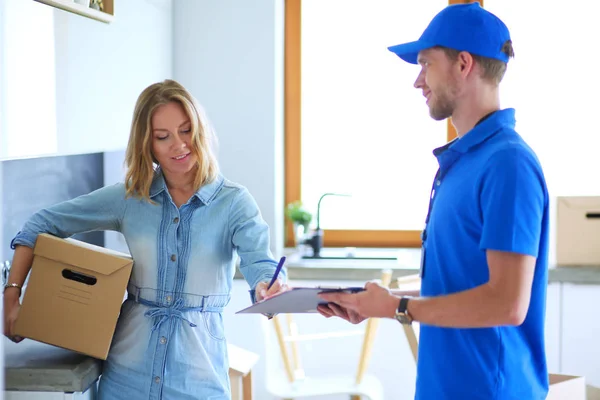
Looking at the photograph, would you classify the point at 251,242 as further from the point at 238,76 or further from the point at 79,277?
the point at 238,76

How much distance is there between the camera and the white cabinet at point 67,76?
1990 mm

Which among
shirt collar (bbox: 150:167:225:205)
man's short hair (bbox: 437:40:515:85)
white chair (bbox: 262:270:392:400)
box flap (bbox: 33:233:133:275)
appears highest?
man's short hair (bbox: 437:40:515:85)

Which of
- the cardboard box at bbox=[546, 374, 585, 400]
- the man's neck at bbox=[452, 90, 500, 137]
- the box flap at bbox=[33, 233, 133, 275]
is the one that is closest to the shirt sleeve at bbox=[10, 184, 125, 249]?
the box flap at bbox=[33, 233, 133, 275]

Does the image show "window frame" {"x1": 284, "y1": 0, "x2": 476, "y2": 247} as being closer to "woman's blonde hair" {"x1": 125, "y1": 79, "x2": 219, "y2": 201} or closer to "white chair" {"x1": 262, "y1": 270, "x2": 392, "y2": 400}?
"white chair" {"x1": 262, "y1": 270, "x2": 392, "y2": 400}

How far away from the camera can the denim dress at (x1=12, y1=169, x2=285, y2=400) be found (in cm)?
202

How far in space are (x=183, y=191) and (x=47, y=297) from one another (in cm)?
43

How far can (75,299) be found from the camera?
1.99 m

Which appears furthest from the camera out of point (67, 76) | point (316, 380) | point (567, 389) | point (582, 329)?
point (582, 329)

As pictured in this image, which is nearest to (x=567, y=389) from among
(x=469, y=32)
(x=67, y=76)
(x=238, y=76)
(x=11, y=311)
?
(x=469, y=32)

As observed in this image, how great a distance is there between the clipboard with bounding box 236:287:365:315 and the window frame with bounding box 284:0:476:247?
7.81 feet

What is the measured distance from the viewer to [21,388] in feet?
6.31

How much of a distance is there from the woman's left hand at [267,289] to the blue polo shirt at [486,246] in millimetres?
403

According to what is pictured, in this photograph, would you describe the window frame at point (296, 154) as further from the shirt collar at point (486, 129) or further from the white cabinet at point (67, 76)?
the shirt collar at point (486, 129)

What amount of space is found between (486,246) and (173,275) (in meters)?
0.87
